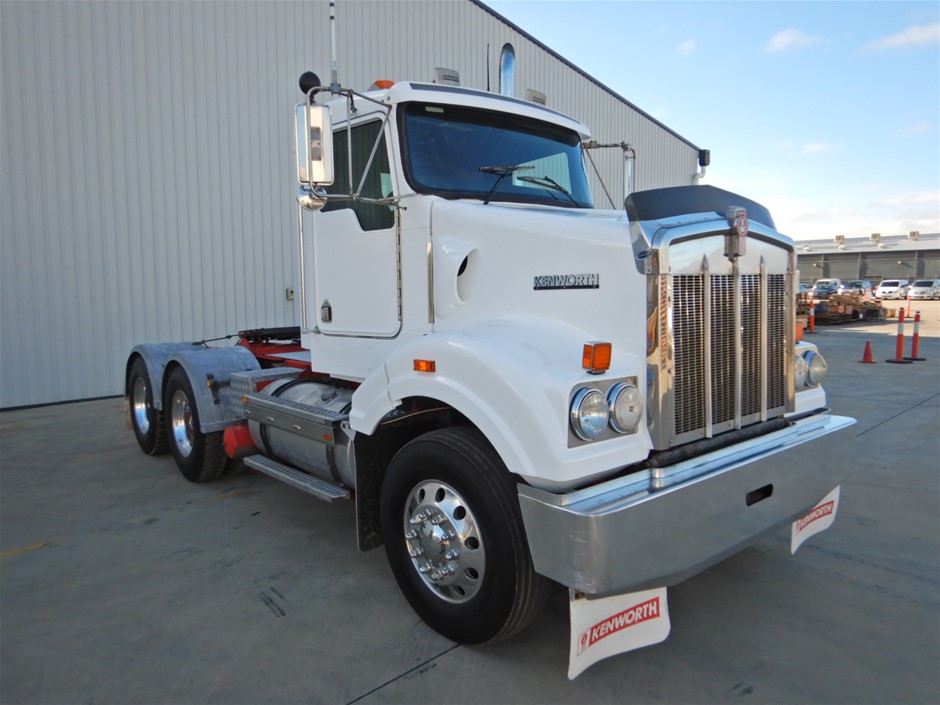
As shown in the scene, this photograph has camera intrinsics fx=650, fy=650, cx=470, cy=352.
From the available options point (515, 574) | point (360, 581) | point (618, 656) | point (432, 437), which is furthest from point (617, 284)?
point (360, 581)

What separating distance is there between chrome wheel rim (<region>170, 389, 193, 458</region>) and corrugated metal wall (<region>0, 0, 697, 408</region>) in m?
4.41

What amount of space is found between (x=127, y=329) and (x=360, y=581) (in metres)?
7.45

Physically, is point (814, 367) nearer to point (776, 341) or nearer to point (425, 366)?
point (776, 341)

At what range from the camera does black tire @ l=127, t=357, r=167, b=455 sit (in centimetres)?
623

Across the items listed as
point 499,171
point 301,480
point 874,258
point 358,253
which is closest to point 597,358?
point 499,171

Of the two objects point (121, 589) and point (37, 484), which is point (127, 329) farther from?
point (121, 589)

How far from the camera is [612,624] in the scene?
2.60m

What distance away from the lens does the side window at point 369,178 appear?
375 centimetres

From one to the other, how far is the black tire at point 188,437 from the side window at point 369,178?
2320 mm

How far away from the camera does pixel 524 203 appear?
3691 millimetres

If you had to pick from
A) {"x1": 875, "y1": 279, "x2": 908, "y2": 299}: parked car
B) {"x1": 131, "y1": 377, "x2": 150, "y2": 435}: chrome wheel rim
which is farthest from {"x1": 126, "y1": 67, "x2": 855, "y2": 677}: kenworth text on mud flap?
{"x1": 875, "y1": 279, "x2": 908, "y2": 299}: parked car

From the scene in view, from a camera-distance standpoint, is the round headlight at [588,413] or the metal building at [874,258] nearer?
the round headlight at [588,413]

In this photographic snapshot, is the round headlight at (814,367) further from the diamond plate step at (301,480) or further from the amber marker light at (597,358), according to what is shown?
the diamond plate step at (301,480)

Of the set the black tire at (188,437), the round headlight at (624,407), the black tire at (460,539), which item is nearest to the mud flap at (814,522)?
the round headlight at (624,407)
